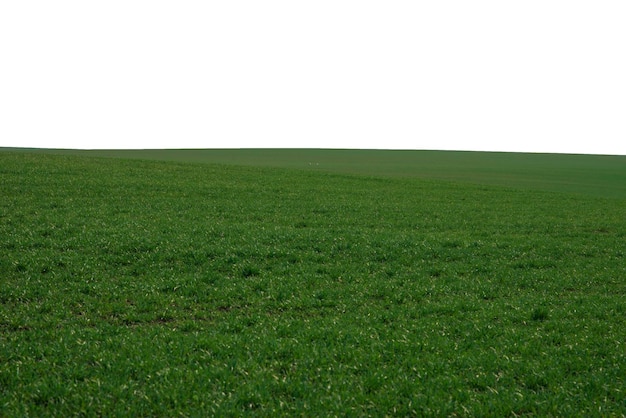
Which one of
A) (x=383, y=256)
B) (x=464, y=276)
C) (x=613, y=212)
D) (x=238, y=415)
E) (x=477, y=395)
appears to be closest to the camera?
(x=238, y=415)

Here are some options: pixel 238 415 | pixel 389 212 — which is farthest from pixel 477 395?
pixel 389 212

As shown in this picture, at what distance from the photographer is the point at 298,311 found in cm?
1472

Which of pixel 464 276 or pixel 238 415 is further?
pixel 464 276

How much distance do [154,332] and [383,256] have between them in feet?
33.6

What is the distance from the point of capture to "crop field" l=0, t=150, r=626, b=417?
32.5 ft

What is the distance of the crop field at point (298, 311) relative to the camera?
9.91m

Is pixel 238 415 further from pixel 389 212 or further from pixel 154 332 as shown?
pixel 389 212

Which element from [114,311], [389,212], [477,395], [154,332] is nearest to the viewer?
[477,395]

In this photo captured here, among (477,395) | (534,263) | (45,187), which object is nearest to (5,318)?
(477,395)

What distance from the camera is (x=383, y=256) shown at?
2091 centimetres

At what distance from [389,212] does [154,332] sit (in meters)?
20.5

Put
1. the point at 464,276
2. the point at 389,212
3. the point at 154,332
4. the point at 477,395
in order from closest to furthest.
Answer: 1. the point at 477,395
2. the point at 154,332
3. the point at 464,276
4. the point at 389,212

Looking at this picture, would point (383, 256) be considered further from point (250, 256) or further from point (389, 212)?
point (389, 212)

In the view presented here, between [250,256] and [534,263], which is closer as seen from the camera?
[250,256]
